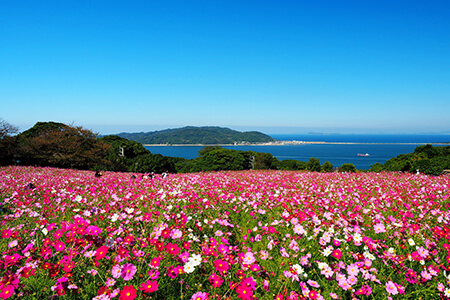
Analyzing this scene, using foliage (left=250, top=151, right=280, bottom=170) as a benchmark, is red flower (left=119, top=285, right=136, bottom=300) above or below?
above

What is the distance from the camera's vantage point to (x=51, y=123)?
40.5 meters

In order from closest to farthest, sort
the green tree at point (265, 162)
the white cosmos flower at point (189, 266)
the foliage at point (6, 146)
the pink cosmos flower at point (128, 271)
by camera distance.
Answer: the pink cosmos flower at point (128, 271)
the white cosmos flower at point (189, 266)
the foliage at point (6, 146)
the green tree at point (265, 162)

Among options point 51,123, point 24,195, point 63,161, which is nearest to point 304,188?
point 24,195

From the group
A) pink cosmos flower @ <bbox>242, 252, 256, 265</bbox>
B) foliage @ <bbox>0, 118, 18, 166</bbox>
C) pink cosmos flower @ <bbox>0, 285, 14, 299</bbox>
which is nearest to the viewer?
pink cosmos flower @ <bbox>0, 285, 14, 299</bbox>

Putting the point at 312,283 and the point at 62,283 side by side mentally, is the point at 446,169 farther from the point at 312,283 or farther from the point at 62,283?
the point at 62,283

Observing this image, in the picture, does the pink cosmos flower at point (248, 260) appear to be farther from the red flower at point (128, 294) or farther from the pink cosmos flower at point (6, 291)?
the pink cosmos flower at point (6, 291)

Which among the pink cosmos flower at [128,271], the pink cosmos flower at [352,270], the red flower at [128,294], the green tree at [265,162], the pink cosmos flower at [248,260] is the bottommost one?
the green tree at [265,162]

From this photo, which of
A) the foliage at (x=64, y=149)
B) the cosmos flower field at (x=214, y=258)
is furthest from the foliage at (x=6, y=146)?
the cosmos flower field at (x=214, y=258)

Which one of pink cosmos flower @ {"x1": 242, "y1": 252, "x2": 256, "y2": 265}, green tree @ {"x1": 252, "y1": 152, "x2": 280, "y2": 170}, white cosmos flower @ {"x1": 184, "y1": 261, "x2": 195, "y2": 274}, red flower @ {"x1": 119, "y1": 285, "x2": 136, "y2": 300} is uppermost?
red flower @ {"x1": 119, "y1": 285, "x2": 136, "y2": 300}

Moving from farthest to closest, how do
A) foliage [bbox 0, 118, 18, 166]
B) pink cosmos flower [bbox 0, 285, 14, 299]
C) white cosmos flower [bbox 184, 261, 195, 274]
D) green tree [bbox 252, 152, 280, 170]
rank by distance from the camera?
green tree [bbox 252, 152, 280, 170], foliage [bbox 0, 118, 18, 166], white cosmos flower [bbox 184, 261, 195, 274], pink cosmos flower [bbox 0, 285, 14, 299]

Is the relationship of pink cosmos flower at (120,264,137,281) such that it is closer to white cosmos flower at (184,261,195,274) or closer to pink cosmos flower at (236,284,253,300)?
white cosmos flower at (184,261,195,274)

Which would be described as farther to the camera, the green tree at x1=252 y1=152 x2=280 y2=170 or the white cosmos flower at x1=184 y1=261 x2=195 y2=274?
the green tree at x1=252 y1=152 x2=280 y2=170

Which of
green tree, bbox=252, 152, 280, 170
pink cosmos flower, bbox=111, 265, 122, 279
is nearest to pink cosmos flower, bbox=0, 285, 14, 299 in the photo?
pink cosmos flower, bbox=111, 265, 122, 279

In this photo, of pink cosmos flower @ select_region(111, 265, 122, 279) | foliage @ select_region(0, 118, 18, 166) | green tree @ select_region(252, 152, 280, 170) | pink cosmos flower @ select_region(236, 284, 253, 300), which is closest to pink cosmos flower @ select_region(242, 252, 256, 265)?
pink cosmos flower @ select_region(236, 284, 253, 300)
